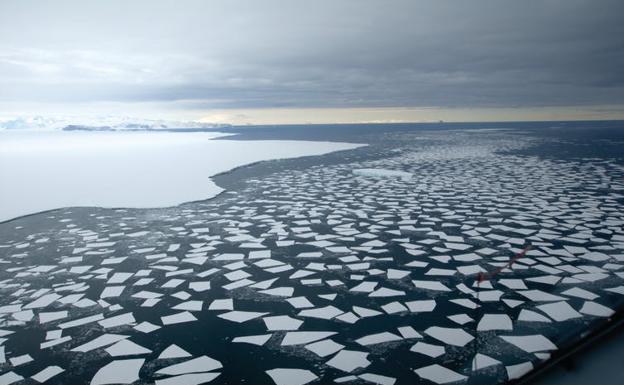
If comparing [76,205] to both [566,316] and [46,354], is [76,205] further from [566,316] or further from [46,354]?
[566,316]

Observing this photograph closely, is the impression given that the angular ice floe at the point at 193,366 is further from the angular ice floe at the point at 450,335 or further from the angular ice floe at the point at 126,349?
the angular ice floe at the point at 450,335

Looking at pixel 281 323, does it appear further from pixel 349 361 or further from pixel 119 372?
pixel 119 372

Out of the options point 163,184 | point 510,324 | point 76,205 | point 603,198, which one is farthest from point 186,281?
point 603,198

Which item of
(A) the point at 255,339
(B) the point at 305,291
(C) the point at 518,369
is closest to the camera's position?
(C) the point at 518,369

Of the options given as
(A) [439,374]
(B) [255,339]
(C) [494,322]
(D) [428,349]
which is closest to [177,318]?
(B) [255,339]

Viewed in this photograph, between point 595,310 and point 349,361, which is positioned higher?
point 595,310

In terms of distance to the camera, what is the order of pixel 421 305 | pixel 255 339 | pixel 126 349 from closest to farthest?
pixel 126 349 → pixel 255 339 → pixel 421 305
